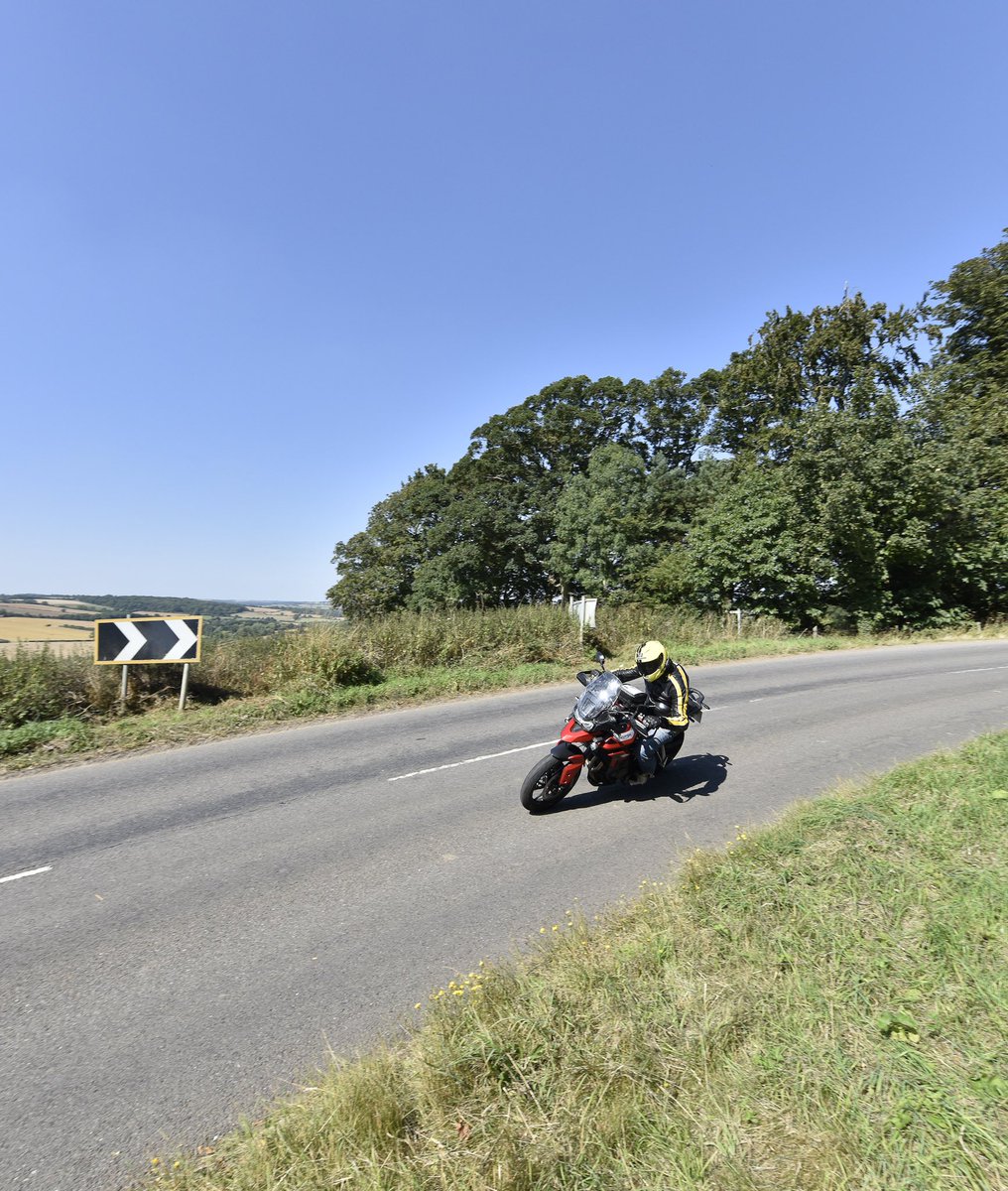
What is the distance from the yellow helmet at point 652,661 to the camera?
604 centimetres

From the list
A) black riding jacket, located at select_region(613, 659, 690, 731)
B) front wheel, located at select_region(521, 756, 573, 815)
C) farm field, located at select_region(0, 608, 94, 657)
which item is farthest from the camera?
farm field, located at select_region(0, 608, 94, 657)

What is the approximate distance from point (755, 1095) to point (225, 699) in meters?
9.94

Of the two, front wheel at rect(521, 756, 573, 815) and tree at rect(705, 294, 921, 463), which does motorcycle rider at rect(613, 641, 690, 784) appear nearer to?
front wheel at rect(521, 756, 573, 815)

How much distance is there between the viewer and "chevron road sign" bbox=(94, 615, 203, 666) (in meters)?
9.13

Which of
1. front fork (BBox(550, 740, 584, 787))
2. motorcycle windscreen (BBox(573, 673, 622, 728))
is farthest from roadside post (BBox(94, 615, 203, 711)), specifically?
motorcycle windscreen (BBox(573, 673, 622, 728))

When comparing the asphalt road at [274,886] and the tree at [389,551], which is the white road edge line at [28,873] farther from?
the tree at [389,551]

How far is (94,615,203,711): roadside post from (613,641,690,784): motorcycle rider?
727 cm

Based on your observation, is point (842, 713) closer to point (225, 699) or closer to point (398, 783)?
point (398, 783)

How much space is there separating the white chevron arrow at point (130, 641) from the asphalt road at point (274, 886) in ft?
7.96

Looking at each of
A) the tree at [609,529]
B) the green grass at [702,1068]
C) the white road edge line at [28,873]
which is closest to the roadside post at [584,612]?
the green grass at [702,1068]

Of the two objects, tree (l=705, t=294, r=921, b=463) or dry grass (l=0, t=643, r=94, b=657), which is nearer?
dry grass (l=0, t=643, r=94, b=657)

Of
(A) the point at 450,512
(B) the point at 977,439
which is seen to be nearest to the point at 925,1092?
(B) the point at 977,439

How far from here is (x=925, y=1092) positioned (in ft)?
6.84

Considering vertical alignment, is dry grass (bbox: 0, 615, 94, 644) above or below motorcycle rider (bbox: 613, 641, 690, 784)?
above
